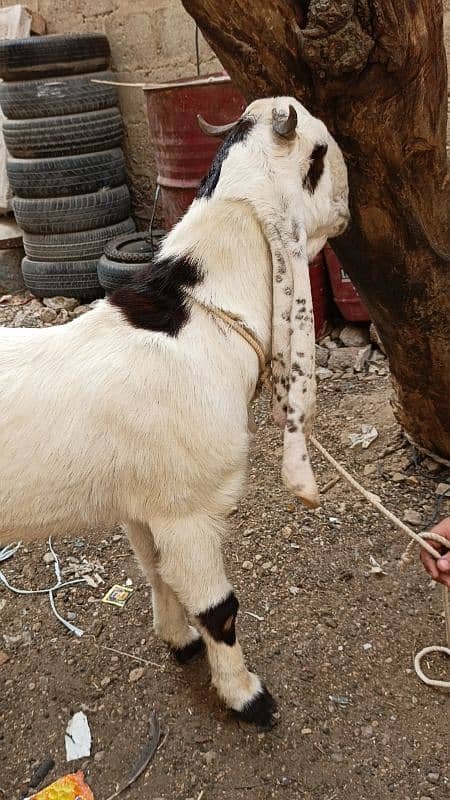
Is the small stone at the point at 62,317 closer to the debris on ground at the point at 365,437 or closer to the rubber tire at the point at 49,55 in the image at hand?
the rubber tire at the point at 49,55

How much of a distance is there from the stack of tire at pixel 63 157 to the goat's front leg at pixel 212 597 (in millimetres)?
4191

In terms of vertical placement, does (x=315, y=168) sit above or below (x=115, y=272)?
above

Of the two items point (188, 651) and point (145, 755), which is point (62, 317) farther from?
point (145, 755)

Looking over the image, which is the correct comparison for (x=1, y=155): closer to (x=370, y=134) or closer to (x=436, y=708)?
(x=370, y=134)

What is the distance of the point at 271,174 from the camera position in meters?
1.92

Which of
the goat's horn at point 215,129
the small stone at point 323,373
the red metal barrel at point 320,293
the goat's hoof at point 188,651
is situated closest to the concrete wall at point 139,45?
the red metal barrel at point 320,293

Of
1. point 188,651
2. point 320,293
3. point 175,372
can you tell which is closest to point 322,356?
point 320,293

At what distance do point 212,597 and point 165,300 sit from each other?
35.9 inches

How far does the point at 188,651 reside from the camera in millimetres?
2654

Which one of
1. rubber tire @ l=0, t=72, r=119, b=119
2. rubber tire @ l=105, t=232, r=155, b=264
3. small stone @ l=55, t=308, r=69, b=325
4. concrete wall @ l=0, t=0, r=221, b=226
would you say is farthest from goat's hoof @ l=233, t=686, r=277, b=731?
rubber tire @ l=0, t=72, r=119, b=119

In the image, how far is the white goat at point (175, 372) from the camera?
193 cm

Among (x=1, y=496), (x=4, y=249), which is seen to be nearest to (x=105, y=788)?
(x=1, y=496)

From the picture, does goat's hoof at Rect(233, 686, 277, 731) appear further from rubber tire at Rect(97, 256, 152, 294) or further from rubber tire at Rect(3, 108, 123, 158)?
rubber tire at Rect(3, 108, 123, 158)

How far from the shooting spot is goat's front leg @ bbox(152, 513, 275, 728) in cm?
209
